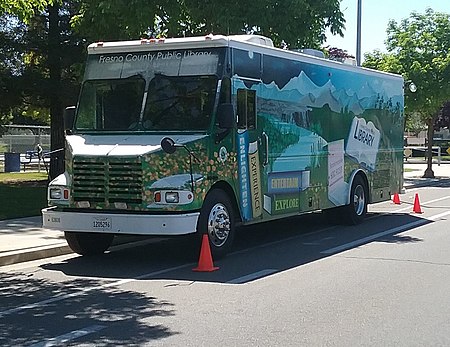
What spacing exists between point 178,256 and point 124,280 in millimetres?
2117

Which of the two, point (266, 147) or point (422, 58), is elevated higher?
point (422, 58)

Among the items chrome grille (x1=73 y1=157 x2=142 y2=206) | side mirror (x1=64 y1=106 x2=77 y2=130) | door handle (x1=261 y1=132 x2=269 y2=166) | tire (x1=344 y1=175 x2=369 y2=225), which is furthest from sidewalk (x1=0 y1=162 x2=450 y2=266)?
tire (x1=344 y1=175 x2=369 y2=225)

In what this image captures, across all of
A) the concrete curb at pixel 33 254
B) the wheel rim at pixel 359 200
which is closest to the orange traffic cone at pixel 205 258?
the concrete curb at pixel 33 254

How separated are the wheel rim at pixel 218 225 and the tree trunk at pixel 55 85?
1251 cm

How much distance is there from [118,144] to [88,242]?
1.85 metres

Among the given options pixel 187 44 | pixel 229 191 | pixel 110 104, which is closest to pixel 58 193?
pixel 110 104

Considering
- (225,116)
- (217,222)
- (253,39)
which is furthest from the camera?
(253,39)

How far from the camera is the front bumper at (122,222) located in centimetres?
1073

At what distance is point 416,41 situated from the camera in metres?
33.5

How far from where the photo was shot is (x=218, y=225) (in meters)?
11.6

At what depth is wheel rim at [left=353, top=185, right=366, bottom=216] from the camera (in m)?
16.5

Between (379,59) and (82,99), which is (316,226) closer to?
(82,99)

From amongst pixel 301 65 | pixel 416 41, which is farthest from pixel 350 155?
pixel 416 41

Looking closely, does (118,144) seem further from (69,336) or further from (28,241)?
(69,336)
